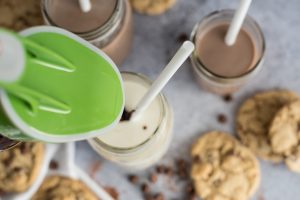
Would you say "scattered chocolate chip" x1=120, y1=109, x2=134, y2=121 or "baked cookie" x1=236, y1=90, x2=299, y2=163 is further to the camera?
"baked cookie" x1=236, y1=90, x2=299, y2=163

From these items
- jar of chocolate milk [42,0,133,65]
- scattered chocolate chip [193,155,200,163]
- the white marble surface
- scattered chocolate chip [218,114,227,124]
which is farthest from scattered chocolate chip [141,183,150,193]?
jar of chocolate milk [42,0,133,65]

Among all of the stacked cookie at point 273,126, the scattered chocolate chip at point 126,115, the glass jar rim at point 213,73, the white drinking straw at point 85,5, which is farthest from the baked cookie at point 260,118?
the white drinking straw at point 85,5

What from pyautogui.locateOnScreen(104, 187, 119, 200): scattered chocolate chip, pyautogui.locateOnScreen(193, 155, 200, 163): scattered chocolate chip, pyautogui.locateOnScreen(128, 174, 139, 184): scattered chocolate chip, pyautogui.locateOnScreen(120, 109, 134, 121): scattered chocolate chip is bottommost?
pyautogui.locateOnScreen(104, 187, 119, 200): scattered chocolate chip

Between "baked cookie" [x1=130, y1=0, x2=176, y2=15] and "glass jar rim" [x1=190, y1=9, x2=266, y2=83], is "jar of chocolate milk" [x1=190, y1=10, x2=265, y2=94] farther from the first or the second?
"baked cookie" [x1=130, y1=0, x2=176, y2=15]

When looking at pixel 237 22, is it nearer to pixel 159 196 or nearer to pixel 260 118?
pixel 260 118

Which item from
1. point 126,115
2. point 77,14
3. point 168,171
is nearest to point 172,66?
point 126,115

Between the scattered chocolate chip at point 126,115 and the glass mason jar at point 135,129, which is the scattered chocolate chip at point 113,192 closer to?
the glass mason jar at point 135,129
